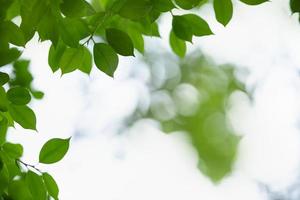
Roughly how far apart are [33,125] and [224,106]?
615cm

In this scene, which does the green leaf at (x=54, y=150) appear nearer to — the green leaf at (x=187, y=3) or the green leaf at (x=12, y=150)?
the green leaf at (x=12, y=150)

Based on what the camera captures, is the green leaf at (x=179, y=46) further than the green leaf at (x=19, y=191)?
Yes

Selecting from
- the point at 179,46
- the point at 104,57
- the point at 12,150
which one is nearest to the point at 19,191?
the point at 12,150

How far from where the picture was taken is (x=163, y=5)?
2.82ft

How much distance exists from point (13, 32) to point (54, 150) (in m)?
0.21

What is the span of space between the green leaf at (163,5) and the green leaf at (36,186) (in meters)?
0.35

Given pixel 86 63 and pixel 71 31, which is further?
pixel 86 63

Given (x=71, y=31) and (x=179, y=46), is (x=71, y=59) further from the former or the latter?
(x=179, y=46)

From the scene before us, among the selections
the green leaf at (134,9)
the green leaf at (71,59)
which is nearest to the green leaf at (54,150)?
the green leaf at (71,59)

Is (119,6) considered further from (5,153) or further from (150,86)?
(150,86)

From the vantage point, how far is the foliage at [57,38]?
832 millimetres

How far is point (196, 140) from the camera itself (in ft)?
21.7

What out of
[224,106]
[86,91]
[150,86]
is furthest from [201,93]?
[86,91]

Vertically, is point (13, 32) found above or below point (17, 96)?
above
